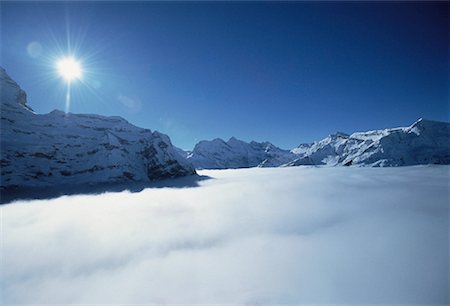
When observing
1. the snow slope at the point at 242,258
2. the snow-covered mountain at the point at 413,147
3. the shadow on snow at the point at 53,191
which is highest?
the snow-covered mountain at the point at 413,147

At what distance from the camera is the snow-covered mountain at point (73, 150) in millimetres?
24888

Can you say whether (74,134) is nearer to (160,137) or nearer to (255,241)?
(160,137)

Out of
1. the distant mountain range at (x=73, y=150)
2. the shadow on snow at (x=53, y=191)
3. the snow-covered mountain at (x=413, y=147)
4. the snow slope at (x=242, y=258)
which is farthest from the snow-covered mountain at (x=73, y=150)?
the snow-covered mountain at (x=413, y=147)

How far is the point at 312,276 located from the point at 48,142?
36.9 meters

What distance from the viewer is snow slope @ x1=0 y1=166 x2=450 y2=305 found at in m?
4.03

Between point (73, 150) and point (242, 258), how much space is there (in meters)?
34.2

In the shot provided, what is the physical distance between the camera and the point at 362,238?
5930 millimetres

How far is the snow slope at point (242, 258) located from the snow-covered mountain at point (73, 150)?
20.5 m

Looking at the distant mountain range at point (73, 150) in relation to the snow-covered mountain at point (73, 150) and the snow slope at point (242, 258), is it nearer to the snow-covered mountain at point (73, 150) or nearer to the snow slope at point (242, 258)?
the snow-covered mountain at point (73, 150)

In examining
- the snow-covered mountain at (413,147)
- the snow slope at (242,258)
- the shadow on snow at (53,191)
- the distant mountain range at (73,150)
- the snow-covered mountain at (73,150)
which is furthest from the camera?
the snow-covered mountain at (413,147)

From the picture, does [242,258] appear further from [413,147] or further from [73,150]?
[413,147]

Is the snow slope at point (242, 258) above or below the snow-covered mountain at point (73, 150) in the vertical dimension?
below

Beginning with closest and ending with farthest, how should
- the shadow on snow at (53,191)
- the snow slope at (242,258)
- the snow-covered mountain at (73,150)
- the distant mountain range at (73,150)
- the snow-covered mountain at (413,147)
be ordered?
the snow slope at (242,258)
the shadow on snow at (53,191)
the distant mountain range at (73,150)
the snow-covered mountain at (73,150)
the snow-covered mountain at (413,147)

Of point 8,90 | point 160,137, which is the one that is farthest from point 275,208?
point 8,90
